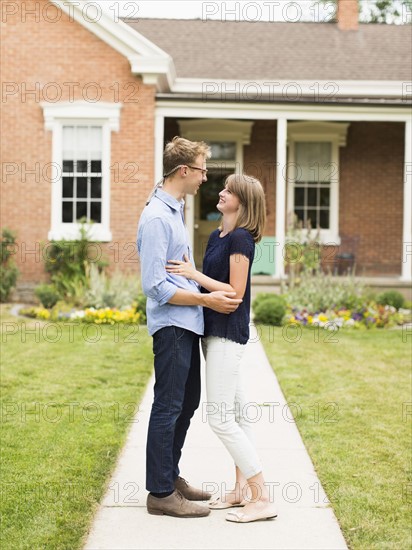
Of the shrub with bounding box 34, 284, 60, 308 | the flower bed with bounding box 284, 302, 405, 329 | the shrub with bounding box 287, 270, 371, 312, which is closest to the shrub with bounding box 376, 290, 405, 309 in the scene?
the shrub with bounding box 287, 270, 371, 312

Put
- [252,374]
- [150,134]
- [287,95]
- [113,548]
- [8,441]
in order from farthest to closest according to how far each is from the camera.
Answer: [287,95] < [150,134] < [252,374] < [8,441] < [113,548]

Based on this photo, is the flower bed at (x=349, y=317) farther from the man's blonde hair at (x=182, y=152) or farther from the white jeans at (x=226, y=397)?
the man's blonde hair at (x=182, y=152)

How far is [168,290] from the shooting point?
4.48 metres

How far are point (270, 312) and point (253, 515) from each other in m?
7.92

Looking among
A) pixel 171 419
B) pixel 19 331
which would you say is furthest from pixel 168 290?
pixel 19 331

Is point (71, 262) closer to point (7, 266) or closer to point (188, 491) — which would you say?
point (7, 266)

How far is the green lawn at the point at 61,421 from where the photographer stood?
182 inches

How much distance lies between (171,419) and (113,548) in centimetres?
75

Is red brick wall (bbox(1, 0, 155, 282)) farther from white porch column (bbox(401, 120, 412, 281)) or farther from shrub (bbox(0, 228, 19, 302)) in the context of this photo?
white porch column (bbox(401, 120, 412, 281))

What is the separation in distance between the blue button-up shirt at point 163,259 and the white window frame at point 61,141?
433 inches

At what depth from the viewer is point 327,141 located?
1862 cm

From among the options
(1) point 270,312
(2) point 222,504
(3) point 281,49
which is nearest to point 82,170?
(1) point 270,312

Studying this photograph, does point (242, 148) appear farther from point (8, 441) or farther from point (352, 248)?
point (8, 441)

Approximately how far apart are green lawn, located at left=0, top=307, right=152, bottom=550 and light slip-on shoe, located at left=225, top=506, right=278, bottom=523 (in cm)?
77
